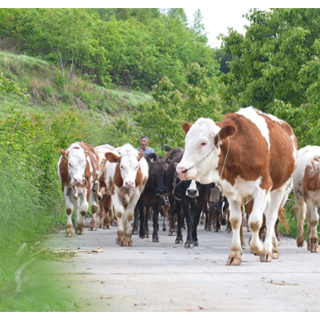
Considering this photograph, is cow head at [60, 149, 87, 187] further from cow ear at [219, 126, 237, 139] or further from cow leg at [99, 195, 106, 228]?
cow ear at [219, 126, 237, 139]

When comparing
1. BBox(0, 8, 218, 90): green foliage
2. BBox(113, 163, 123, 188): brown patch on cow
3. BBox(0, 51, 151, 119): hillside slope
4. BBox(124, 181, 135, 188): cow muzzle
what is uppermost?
BBox(0, 8, 218, 90): green foliage

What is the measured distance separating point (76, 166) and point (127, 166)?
2.17m

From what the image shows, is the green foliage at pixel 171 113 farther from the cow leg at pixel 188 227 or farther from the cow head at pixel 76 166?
the cow leg at pixel 188 227

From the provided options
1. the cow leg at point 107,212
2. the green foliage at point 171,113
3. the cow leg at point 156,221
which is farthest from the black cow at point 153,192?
the green foliage at point 171,113

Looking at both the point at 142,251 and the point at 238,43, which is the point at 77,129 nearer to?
the point at 238,43

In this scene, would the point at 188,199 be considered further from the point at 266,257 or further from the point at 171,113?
the point at 171,113

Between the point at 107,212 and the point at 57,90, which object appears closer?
the point at 107,212

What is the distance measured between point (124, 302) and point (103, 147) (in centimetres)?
1757

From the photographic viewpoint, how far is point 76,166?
58.1 feet

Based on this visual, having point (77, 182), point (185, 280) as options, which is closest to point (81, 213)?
point (77, 182)

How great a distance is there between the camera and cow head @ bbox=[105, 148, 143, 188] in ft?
51.8

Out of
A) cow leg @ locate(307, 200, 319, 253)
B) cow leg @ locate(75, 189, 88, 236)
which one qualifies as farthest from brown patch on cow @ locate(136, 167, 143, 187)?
cow leg @ locate(307, 200, 319, 253)

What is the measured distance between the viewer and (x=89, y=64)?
91812 mm

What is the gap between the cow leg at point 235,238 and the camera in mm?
11406
